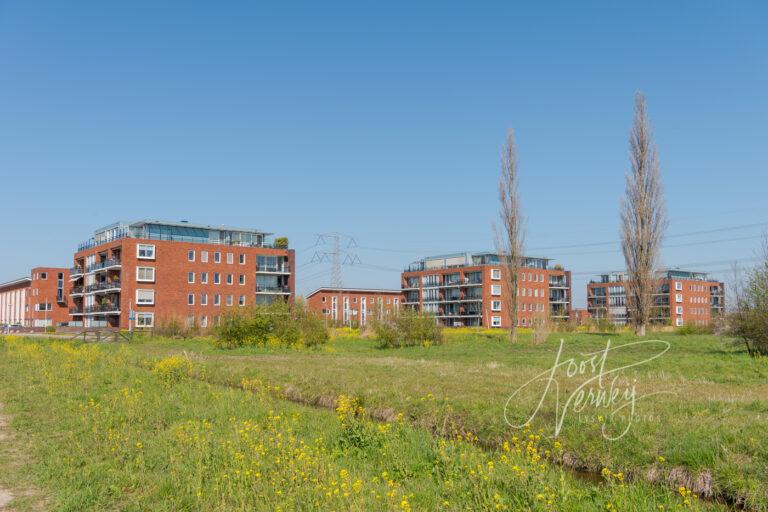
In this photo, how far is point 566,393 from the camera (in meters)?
14.2

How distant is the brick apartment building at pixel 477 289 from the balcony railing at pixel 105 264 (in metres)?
44.8

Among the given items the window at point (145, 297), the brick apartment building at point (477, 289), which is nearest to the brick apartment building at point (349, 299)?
the brick apartment building at point (477, 289)

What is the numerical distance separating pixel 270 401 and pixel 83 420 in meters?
4.33

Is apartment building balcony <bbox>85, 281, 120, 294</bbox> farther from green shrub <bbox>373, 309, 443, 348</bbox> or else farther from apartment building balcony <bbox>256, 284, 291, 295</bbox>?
green shrub <bbox>373, 309, 443, 348</bbox>

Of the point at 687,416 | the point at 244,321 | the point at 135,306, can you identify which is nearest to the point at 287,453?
the point at 687,416

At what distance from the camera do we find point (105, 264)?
7831 cm

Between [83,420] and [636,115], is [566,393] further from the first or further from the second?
[636,115]

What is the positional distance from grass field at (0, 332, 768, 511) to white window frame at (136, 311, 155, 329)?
58.9 m

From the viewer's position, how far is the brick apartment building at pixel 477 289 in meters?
106

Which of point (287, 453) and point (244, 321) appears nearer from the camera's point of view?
point (287, 453)

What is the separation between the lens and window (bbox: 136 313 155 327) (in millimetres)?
73812

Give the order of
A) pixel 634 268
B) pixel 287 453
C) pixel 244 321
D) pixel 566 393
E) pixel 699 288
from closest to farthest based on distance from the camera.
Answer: pixel 287 453 < pixel 566 393 < pixel 244 321 < pixel 634 268 < pixel 699 288
